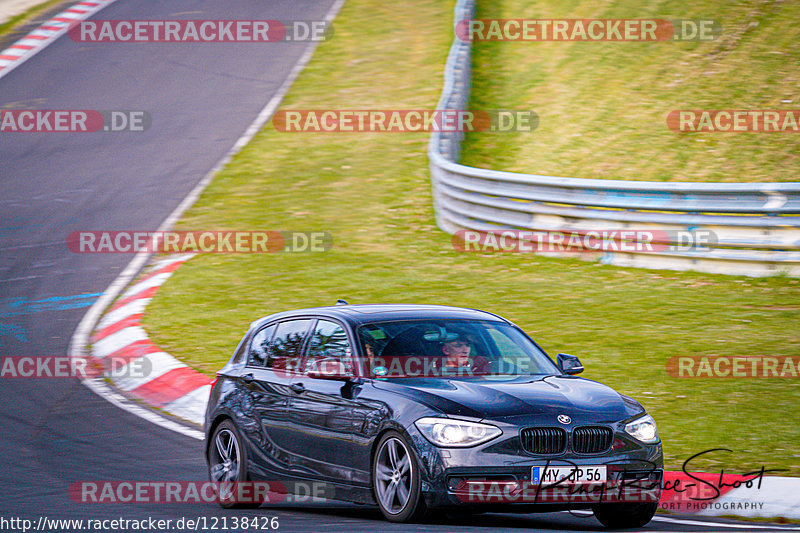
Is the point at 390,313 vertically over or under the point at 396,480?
over

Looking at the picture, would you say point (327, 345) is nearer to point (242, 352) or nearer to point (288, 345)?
point (288, 345)

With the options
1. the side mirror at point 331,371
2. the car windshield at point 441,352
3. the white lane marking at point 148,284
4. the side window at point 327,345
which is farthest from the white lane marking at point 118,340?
the car windshield at point 441,352

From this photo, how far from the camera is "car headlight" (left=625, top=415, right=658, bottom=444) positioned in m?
7.31

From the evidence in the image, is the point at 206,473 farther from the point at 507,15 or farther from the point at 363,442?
the point at 507,15

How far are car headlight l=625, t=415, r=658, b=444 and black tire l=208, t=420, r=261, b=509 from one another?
112 inches

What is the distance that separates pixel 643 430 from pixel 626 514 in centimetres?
54

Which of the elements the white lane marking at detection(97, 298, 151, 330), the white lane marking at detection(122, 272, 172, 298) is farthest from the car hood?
the white lane marking at detection(122, 272, 172, 298)

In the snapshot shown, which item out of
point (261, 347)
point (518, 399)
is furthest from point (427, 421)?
point (261, 347)

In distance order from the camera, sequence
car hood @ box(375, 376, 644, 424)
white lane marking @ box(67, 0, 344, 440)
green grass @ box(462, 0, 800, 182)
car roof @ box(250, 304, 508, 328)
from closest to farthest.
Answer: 1. car hood @ box(375, 376, 644, 424)
2. car roof @ box(250, 304, 508, 328)
3. white lane marking @ box(67, 0, 344, 440)
4. green grass @ box(462, 0, 800, 182)

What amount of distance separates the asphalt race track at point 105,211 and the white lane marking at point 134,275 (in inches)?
6.1

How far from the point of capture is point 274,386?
8.55 m

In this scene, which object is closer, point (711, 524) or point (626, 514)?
point (626, 514)

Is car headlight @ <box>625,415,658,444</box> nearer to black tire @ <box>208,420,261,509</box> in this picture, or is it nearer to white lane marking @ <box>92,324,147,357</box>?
black tire @ <box>208,420,261,509</box>

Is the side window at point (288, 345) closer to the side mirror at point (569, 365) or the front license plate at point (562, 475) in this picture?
the side mirror at point (569, 365)
